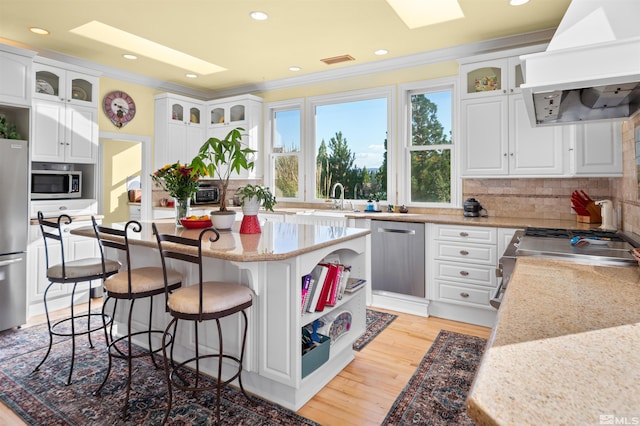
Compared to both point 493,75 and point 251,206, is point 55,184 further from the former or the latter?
point 493,75

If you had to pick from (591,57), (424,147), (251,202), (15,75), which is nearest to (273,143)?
(424,147)

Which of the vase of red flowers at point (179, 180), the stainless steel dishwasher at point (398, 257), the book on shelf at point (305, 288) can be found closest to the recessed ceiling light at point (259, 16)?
the vase of red flowers at point (179, 180)

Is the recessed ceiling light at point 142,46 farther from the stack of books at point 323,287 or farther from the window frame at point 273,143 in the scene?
the stack of books at point 323,287

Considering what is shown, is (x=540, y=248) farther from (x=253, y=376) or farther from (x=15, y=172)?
(x=15, y=172)

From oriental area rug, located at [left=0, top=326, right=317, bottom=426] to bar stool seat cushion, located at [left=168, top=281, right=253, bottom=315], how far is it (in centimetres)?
63

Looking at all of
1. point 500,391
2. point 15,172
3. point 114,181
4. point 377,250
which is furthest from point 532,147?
point 114,181

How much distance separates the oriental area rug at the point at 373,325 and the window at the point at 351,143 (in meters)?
1.57

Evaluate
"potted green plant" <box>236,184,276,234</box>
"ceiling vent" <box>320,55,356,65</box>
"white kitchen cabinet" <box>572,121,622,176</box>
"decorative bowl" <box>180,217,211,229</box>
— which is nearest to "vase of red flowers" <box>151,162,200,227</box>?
"decorative bowl" <box>180,217,211,229</box>

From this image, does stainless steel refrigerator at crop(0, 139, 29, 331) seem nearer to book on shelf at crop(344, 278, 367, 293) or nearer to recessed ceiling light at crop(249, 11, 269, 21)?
recessed ceiling light at crop(249, 11, 269, 21)

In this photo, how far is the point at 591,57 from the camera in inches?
51.9

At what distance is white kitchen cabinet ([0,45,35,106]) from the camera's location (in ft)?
11.0

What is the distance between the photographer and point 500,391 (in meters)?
0.60

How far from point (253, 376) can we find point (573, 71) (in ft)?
7.14

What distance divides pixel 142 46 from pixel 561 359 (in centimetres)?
464
